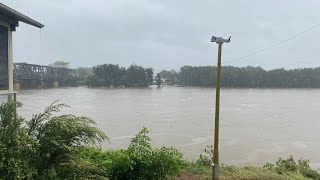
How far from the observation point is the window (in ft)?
28.1

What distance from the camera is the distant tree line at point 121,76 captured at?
95312 mm

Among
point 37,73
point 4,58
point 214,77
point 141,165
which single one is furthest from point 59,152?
point 214,77

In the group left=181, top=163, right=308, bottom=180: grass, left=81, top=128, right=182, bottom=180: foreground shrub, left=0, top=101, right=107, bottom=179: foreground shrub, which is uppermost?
left=0, top=101, right=107, bottom=179: foreground shrub

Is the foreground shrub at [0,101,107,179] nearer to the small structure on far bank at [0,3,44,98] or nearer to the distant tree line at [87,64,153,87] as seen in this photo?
the small structure on far bank at [0,3,44,98]

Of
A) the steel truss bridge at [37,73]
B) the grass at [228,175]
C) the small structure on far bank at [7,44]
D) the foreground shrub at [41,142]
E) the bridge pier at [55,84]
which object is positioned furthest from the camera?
the bridge pier at [55,84]

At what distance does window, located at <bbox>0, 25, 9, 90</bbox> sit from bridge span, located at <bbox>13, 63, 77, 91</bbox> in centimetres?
6224

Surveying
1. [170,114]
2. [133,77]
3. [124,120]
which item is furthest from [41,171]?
[133,77]

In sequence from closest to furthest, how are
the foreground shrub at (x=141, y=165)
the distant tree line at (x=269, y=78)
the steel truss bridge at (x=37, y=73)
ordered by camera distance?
the foreground shrub at (x=141, y=165) → the steel truss bridge at (x=37, y=73) → the distant tree line at (x=269, y=78)

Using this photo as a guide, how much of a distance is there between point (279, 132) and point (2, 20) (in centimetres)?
2024

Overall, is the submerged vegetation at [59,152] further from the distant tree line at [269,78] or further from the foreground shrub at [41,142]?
the distant tree line at [269,78]

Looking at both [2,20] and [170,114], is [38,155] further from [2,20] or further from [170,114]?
[170,114]

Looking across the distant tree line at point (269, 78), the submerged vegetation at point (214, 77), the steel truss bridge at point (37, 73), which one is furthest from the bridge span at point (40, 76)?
the distant tree line at point (269, 78)

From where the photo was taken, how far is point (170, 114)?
112 feet

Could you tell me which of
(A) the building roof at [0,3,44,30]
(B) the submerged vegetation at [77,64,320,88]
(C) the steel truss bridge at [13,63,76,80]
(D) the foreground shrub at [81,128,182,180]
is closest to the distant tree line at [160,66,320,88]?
(B) the submerged vegetation at [77,64,320,88]
